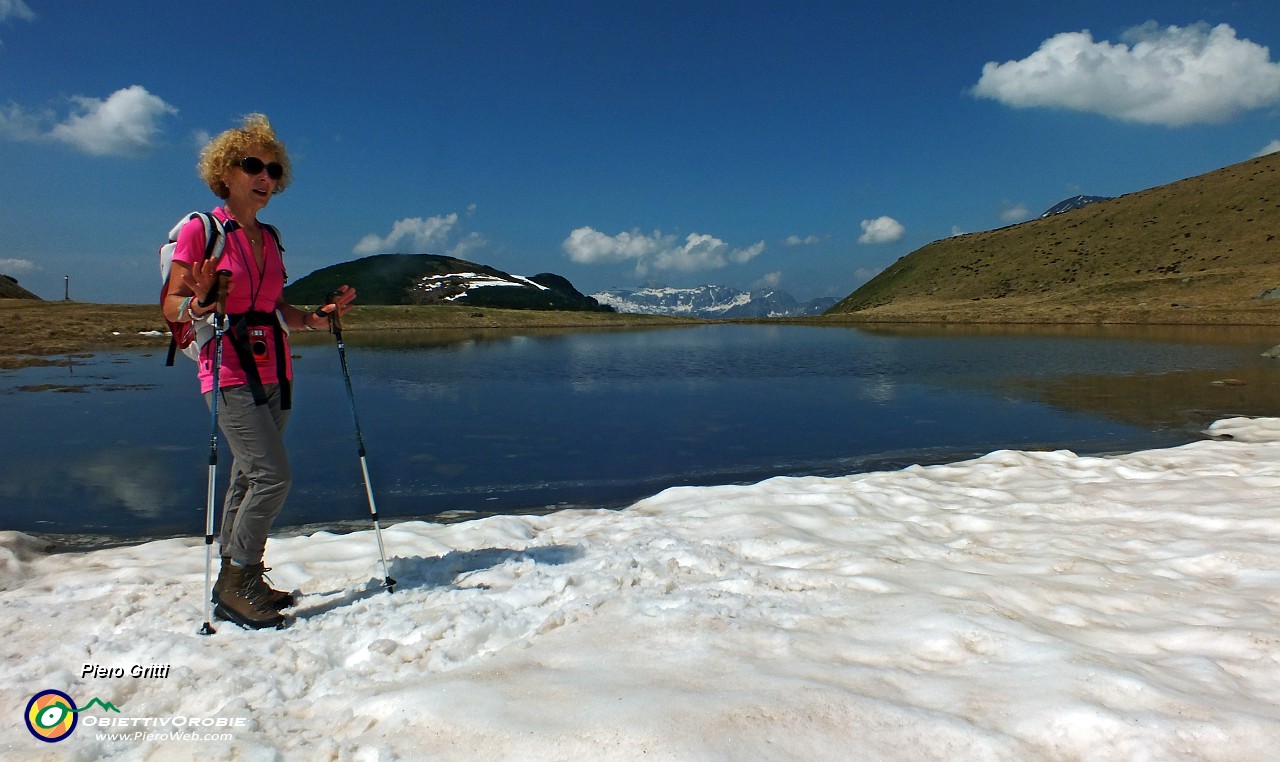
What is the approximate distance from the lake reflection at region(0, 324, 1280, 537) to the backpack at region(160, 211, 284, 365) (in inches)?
222

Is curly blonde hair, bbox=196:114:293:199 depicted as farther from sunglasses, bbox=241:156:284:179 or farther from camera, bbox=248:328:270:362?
camera, bbox=248:328:270:362

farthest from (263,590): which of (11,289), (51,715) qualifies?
(11,289)

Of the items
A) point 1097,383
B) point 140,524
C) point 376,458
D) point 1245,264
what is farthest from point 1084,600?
point 1245,264

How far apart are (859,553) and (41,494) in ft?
43.4

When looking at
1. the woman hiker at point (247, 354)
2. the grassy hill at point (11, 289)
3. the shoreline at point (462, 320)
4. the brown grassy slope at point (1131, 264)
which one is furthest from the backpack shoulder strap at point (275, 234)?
the grassy hill at point (11, 289)

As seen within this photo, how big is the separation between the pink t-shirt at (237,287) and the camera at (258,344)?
0.08 feet

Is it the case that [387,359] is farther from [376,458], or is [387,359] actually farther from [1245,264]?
[1245,264]

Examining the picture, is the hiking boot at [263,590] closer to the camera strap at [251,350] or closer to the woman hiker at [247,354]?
the woman hiker at [247,354]

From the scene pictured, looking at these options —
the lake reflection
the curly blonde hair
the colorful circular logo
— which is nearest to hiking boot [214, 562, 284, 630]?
the colorful circular logo

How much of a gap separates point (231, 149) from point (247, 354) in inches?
67.5

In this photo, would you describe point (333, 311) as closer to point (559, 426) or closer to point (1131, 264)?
point (559, 426)

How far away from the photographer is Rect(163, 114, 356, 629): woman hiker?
17.4 feet

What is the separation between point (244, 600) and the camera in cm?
541

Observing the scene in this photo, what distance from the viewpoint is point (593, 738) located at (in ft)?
12.0
